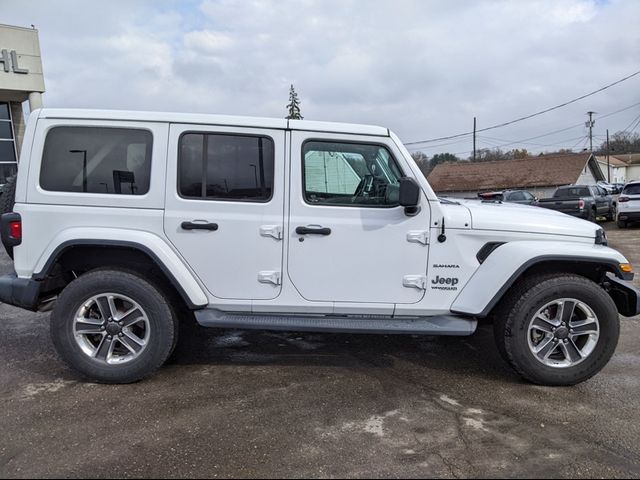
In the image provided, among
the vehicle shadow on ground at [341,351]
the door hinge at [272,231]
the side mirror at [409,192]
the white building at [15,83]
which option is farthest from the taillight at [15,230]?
the white building at [15,83]

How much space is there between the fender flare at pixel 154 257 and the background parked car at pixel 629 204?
1688 centimetres

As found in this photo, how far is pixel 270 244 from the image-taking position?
3.88 m

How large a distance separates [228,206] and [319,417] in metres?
1.73

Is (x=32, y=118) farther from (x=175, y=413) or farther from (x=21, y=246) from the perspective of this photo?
(x=175, y=413)

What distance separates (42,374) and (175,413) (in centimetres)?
150

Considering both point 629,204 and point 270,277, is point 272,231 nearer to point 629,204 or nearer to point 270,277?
point 270,277

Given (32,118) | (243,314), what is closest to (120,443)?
(243,314)

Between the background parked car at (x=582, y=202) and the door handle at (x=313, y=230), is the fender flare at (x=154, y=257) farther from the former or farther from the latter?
the background parked car at (x=582, y=202)

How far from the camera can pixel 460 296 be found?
3910 millimetres

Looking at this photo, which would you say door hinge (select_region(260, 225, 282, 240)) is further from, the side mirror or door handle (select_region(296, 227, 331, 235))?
the side mirror

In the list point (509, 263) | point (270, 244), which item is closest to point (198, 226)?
point (270, 244)

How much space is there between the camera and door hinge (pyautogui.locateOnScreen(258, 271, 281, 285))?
12.8 feet

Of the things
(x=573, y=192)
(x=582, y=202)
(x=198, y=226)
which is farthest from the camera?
(x=573, y=192)

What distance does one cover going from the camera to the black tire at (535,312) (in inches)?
150
